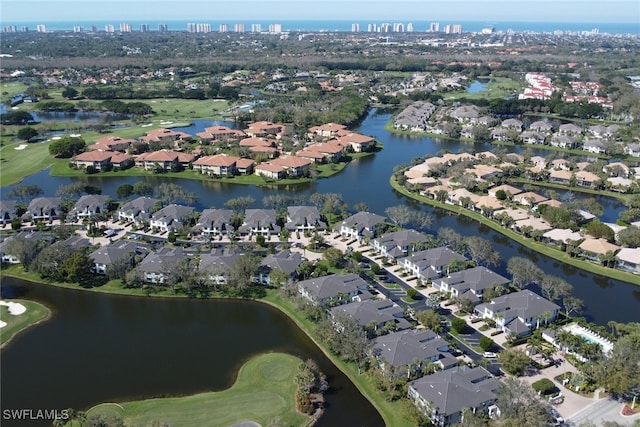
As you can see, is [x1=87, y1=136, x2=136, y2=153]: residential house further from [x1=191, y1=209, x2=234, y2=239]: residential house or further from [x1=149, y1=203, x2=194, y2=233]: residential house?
[x1=191, y1=209, x2=234, y2=239]: residential house

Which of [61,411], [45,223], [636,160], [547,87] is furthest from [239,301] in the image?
[547,87]

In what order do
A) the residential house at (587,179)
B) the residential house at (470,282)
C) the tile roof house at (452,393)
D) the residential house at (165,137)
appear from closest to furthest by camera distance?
the tile roof house at (452,393) → the residential house at (470,282) → the residential house at (587,179) → the residential house at (165,137)

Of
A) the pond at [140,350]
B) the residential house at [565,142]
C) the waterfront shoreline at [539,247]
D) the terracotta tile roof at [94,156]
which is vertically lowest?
the pond at [140,350]

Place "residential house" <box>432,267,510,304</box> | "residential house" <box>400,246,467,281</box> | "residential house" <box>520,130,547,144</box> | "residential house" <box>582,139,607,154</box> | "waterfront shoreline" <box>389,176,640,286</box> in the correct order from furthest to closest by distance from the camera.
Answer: "residential house" <box>520,130,547,144</box> → "residential house" <box>582,139,607,154</box> → "waterfront shoreline" <box>389,176,640,286</box> → "residential house" <box>400,246,467,281</box> → "residential house" <box>432,267,510,304</box>

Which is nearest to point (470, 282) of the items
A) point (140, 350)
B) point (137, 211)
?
point (140, 350)

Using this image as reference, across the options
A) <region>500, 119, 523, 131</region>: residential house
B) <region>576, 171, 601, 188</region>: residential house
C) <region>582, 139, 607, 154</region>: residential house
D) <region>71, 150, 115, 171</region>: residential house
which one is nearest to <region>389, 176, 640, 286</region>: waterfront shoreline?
<region>576, 171, 601, 188</region>: residential house

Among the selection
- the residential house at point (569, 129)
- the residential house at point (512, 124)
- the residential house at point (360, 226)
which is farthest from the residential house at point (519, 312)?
the residential house at point (512, 124)

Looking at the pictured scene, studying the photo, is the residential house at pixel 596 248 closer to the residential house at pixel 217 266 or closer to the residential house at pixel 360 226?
the residential house at pixel 360 226
